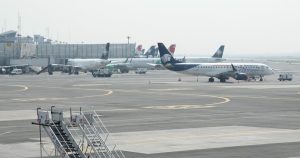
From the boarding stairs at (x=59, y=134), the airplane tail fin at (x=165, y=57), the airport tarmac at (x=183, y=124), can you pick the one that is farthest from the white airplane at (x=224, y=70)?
the boarding stairs at (x=59, y=134)

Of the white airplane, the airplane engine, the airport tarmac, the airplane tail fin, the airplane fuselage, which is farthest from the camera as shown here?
the airplane tail fin

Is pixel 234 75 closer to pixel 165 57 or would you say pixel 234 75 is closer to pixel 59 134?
pixel 165 57

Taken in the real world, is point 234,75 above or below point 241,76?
above

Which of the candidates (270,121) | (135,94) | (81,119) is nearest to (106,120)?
(270,121)

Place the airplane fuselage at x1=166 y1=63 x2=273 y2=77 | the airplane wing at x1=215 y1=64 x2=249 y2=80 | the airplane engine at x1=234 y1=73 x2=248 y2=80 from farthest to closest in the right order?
the airplane fuselage at x1=166 y1=63 x2=273 y2=77 → the airplane engine at x1=234 y1=73 x2=248 y2=80 → the airplane wing at x1=215 y1=64 x2=249 y2=80

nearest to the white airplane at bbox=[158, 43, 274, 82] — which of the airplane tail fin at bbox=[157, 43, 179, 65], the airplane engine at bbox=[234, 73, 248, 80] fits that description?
the airplane engine at bbox=[234, 73, 248, 80]

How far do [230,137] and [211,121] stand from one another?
10696 mm

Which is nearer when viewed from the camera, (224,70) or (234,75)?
(234,75)

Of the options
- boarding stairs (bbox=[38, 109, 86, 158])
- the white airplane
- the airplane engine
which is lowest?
the airplane engine

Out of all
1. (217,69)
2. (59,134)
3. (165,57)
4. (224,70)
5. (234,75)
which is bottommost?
(234,75)

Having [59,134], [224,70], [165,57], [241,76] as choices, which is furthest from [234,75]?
[59,134]

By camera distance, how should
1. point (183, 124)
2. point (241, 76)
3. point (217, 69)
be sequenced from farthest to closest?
point (217, 69) < point (241, 76) < point (183, 124)

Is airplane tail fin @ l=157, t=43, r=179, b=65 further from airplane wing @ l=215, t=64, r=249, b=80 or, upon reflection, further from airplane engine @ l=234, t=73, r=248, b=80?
airplane engine @ l=234, t=73, r=248, b=80

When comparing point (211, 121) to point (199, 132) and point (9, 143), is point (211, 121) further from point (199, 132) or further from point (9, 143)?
point (9, 143)
